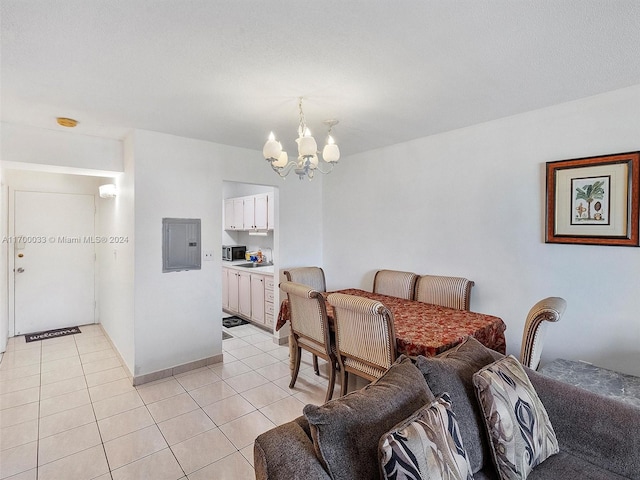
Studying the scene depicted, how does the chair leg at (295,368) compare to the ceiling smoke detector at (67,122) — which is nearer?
the ceiling smoke detector at (67,122)

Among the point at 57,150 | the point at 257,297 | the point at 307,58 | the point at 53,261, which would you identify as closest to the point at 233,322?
the point at 257,297

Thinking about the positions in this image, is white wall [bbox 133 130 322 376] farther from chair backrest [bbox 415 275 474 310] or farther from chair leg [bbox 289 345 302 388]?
chair backrest [bbox 415 275 474 310]

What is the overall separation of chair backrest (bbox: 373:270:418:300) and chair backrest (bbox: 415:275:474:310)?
0.08 metres

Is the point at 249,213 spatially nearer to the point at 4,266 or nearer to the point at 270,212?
the point at 270,212

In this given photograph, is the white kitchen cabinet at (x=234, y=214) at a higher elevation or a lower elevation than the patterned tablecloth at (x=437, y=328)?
higher

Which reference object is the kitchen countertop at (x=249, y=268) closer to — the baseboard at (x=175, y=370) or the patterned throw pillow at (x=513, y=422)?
the baseboard at (x=175, y=370)

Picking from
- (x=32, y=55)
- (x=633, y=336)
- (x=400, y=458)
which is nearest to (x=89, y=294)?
(x=32, y=55)

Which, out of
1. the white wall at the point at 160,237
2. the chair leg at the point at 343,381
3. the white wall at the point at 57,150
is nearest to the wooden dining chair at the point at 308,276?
the white wall at the point at 160,237

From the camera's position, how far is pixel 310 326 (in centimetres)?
280

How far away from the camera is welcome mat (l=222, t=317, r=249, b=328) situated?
500 centimetres

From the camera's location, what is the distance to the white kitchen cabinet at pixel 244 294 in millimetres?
5017

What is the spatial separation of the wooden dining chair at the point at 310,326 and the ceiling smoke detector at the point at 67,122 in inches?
91.6

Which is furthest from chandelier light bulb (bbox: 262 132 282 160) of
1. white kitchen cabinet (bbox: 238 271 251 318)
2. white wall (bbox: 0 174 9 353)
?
white wall (bbox: 0 174 9 353)

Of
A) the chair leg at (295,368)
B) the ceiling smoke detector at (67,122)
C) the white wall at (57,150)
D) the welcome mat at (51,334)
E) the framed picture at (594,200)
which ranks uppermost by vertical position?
the ceiling smoke detector at (67,122)
